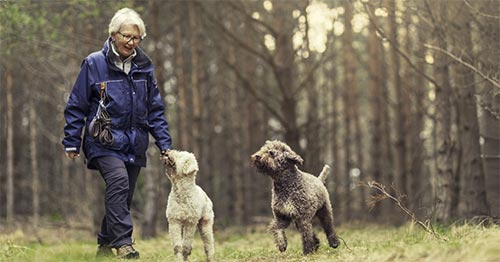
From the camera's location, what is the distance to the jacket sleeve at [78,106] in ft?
23.1

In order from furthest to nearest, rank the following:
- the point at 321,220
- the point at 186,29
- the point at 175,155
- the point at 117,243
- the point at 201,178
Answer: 1. the point at 186,29
2. the point at 201,178
3. the point at 321,220
4. the point at 117,243
5. the point at 175,155

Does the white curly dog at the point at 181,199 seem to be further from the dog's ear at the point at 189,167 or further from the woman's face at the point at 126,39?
the woman's face at the point at 126,39

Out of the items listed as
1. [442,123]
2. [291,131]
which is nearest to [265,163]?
[442,123]

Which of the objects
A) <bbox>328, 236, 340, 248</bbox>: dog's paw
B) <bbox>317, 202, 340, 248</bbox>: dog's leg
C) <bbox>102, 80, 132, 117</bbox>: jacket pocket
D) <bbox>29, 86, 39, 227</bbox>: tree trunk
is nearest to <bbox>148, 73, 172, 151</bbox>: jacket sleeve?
<bbox>102, 80, 132, 117</bbox>: jacket pocket

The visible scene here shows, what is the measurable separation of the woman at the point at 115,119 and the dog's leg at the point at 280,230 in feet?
4.71

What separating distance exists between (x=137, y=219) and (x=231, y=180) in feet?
13.0

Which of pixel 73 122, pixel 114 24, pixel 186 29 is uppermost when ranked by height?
pixel 186 29

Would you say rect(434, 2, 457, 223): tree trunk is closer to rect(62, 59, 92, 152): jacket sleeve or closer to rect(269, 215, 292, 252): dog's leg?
rect(269, 215, 292, 252): dog's leg

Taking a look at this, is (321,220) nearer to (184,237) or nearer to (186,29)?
(184,237)

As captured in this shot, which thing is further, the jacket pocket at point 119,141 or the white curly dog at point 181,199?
the jacket pocket at point 119,141

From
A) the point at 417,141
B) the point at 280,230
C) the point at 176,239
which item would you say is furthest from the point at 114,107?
the point at 417,141

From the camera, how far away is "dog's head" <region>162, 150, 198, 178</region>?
6.38 meters

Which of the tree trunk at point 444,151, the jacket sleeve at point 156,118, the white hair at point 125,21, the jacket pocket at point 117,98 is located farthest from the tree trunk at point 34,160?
the white hair at point 125,21

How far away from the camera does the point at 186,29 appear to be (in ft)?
73.5
